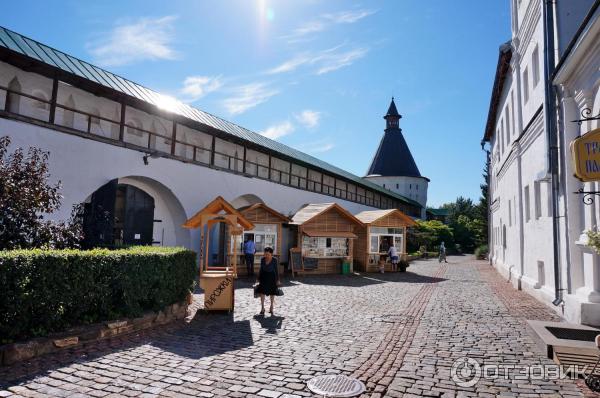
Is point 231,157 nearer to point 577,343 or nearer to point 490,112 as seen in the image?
point 490,112

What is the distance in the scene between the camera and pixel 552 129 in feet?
31.3

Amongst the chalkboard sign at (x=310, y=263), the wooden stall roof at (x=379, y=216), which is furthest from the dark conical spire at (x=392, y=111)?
the chalkboard sign at (x=310, y=263)

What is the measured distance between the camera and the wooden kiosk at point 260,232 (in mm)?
18516

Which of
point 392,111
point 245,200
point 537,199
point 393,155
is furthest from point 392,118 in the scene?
point 537,199

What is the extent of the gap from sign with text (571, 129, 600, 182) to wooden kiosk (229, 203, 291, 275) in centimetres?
1381

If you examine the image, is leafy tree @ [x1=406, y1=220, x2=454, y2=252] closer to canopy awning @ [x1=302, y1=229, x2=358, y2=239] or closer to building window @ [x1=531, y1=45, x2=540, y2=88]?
canopy awning @ [x1=302, y1=229, x2=358, y2=239]

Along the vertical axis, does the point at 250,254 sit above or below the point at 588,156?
below

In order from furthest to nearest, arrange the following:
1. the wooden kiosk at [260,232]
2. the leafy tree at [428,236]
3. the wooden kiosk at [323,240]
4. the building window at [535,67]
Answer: the leafy tree at [428,236] → the wooden kiosk at [323,240] → the wooden kiosk at [260,232] → the building window at [535,67]

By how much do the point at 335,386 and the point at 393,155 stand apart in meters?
63.5

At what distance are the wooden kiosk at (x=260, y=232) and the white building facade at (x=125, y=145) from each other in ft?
7.24

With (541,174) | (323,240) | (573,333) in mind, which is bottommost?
(573,333)

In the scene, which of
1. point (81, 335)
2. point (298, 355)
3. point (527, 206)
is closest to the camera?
point (298, 355)

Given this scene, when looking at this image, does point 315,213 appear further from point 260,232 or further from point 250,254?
point 250,254

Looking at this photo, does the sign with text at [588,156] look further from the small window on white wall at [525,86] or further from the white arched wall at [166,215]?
the white arched wall at [166,215]
